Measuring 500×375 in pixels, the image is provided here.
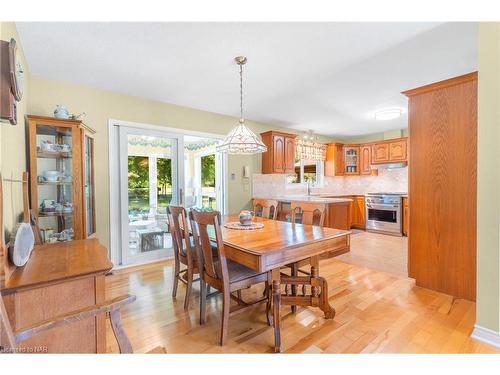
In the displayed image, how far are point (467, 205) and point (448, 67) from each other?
1445mm

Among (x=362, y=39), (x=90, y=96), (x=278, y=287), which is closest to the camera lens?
(x=278, y=287)

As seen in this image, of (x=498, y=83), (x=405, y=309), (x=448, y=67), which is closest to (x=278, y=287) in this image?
(x=405, y=309)

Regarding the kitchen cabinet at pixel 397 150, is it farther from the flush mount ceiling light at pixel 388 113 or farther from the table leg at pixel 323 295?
the table leg at pixel 323 295

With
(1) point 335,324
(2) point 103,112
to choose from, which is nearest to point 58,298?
(1) point 335,324

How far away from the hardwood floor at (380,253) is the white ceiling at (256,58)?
7.51 feet

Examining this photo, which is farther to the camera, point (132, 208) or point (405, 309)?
point (132, 208)

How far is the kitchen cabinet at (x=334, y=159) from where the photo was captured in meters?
5.91

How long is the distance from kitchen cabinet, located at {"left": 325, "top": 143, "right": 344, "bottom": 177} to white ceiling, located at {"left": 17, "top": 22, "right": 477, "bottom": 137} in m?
2.35

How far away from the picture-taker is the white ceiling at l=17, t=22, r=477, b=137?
6.21ft

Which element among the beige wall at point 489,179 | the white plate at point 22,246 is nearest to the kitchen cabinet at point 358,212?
the beige wall at point 489,179

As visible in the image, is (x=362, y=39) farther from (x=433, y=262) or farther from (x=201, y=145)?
(x=201, y=145)

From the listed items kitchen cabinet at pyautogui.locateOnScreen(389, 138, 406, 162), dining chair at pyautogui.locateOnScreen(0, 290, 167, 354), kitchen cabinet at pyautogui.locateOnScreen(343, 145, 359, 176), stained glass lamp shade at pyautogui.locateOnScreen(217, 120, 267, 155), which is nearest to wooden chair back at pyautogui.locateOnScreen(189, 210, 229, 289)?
dining chair at pyautogui.locateOnScreen(0, 290, 167, 354)
